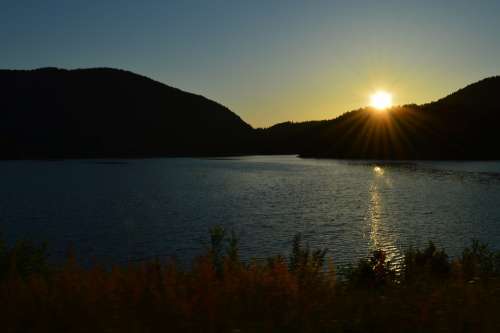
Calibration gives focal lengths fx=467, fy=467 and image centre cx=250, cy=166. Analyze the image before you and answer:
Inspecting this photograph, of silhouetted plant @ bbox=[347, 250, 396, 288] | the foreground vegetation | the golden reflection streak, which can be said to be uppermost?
the foreground vegetation

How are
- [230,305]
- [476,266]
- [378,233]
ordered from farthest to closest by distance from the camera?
[378,233], [476,266], [230,305]

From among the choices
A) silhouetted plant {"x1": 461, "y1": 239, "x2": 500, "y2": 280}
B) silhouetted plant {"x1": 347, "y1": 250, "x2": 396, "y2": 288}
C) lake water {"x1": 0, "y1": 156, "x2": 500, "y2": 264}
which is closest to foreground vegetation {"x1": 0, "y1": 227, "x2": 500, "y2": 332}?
silhouetted plant {"x1": 461, "y1": 239, "x2": 500, "y2": 280}

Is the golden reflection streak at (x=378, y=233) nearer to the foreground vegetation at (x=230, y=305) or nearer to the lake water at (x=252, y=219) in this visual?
the lake water at (x=252, y=219)

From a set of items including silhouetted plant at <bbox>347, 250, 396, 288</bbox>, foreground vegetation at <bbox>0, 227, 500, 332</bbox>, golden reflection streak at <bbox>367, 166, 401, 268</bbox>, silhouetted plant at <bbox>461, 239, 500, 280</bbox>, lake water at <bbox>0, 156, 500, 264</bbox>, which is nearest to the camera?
foreground vegetation at <bbox>0, 227, 500, 332</bbox>

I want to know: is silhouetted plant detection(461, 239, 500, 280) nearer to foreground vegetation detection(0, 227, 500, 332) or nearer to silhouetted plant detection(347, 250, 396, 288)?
silhouetted plant detection(347, 250, 396, 288)

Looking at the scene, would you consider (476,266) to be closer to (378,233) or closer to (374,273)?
(374,273)

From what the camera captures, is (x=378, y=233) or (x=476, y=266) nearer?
(x=476, y=266)

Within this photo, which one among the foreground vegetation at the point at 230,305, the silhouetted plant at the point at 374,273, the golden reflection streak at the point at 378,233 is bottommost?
the golden reflection streak at the point at 378,233

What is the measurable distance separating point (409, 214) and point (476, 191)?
29771mm

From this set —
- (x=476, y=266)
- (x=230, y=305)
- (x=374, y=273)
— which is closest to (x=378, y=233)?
(x=374, y=273)

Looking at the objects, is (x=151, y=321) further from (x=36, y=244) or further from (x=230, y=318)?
(x=36, y=244)

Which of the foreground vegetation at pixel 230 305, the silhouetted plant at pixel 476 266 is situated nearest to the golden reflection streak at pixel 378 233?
the silhouetted plant at pixel 476 266

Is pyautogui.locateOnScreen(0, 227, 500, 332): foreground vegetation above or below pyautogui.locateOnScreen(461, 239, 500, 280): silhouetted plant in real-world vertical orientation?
above

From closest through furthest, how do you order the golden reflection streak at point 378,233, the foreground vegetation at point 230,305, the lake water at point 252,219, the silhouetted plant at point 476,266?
the foreground vegetation at point 230,305, the silhouetted plant at point 476,266, the golden reflection streak at point 378,233, the lake water at point 252,219
